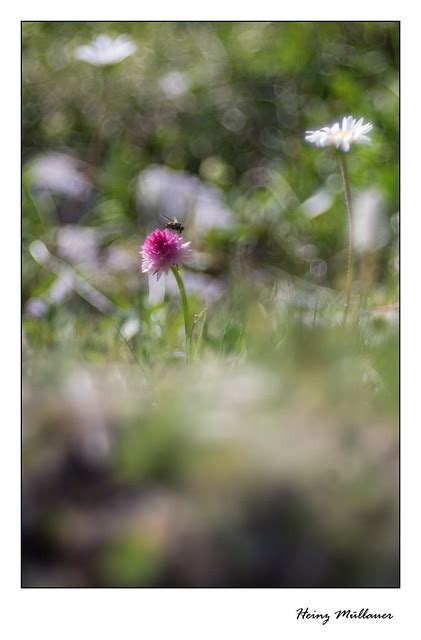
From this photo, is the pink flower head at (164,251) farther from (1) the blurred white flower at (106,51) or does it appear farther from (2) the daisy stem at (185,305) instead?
(1) the blurred white flower at (106,51)

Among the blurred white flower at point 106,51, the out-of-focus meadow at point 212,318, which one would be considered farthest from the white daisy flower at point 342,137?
the blurred white flower at point 106,51

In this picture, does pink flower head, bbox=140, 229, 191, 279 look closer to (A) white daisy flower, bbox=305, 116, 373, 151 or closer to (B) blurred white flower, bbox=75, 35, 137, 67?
(A) white daisy flower, bbox=305, 116, 373, 151

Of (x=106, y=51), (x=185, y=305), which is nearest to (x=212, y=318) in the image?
(x=185, y=305)

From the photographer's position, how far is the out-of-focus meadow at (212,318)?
124 cm

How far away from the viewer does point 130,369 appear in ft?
6.13

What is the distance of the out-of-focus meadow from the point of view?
4.06ft

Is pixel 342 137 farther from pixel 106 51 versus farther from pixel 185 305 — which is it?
pixel 106 51

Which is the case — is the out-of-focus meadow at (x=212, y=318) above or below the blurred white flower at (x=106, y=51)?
below

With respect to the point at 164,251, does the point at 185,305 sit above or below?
below

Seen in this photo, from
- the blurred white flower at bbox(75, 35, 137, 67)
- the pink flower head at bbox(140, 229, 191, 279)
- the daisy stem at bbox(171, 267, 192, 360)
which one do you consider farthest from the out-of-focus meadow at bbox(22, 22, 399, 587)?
the blurred white flower at bbox(75, 35, 137, 67)

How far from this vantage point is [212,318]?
2.16 metres
